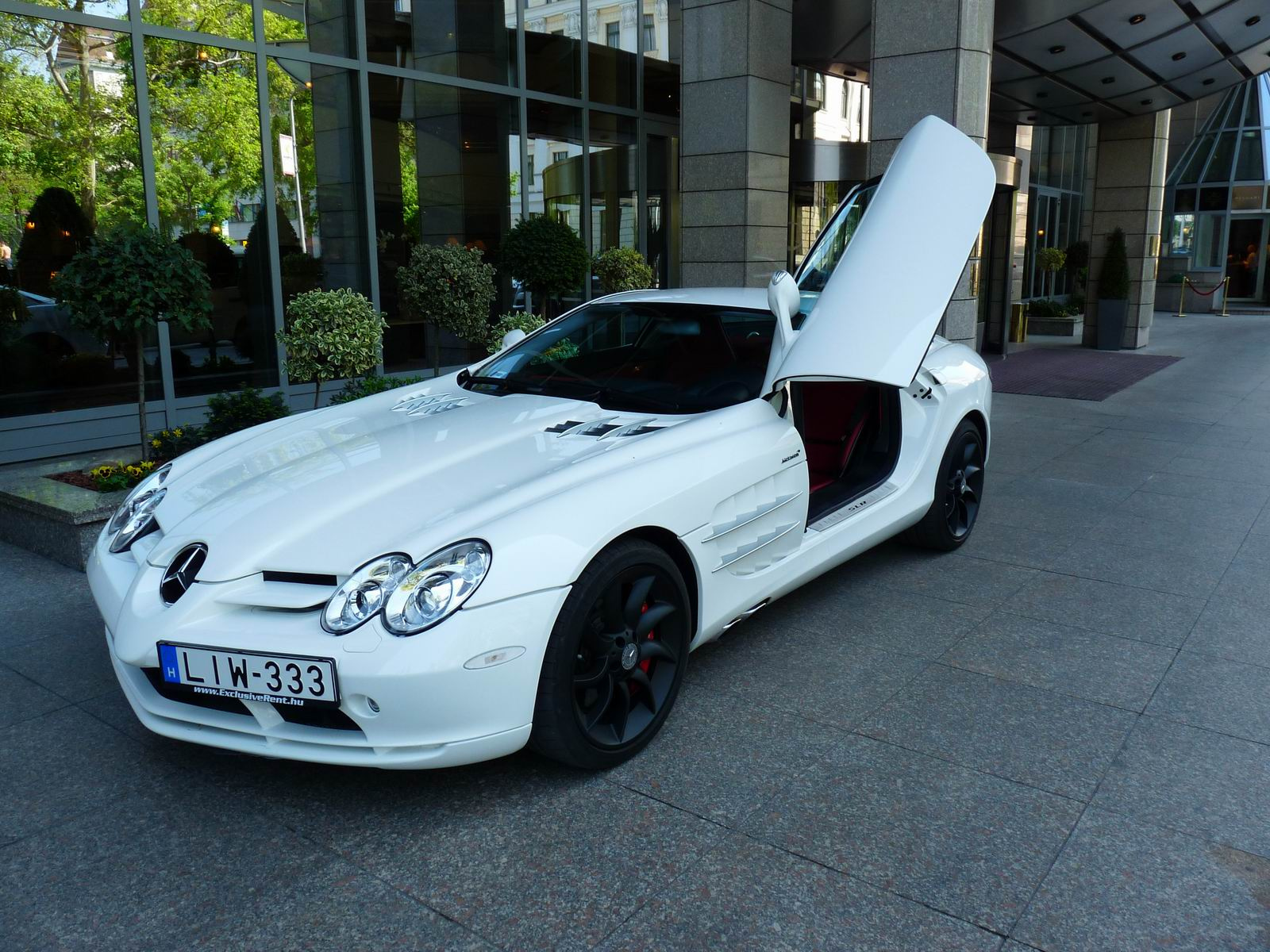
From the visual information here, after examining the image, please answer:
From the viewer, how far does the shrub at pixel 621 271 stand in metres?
11.6

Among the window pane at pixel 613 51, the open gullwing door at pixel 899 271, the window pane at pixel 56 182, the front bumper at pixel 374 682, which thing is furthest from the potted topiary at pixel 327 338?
the window pane at pixel 613 51

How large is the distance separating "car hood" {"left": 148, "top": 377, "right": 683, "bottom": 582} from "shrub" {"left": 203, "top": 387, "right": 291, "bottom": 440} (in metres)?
2.11

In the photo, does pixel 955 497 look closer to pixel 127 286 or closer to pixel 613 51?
pixel 127 286

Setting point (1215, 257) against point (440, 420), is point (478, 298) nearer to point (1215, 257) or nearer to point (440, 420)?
point (440, 420)

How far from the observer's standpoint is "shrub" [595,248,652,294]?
1165 cm

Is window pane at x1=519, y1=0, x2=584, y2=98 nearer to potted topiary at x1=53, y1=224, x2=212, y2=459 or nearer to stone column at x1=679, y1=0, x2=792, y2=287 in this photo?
stone column at x1=679, y1=0, x2=792, y2=287

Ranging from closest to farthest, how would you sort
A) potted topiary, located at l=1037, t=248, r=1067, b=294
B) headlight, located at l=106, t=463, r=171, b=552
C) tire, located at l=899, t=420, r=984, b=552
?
headlight, located at l=106, t=463, r=171, b=552 → tire, located at l=899, t=420, r=984, b=552 → potted topiary, located at l=1037, t=248, r=1067, b=294

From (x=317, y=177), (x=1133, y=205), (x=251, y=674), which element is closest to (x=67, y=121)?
(x=317, y=177)

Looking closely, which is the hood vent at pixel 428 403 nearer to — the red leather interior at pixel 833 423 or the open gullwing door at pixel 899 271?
the open gullwing door at pixel 899 271

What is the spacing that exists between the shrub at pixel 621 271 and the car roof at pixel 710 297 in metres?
6.61

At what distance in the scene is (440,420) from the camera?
13.4 ft

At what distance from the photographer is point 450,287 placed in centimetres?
862

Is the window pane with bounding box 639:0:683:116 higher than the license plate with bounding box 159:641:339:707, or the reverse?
the window pane with bounding box 639:0:683:116

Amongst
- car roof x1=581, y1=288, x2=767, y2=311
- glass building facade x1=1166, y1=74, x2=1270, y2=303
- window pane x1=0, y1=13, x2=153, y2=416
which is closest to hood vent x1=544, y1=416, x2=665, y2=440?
car roof x1=581, y1=288, x2=767, y2=311
